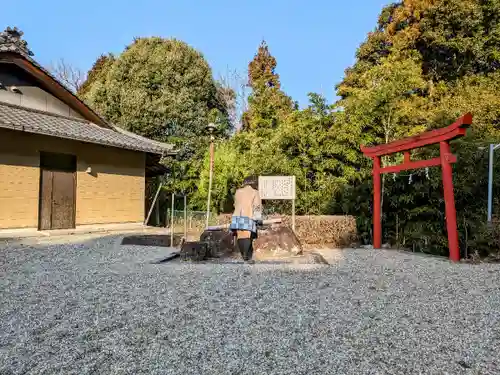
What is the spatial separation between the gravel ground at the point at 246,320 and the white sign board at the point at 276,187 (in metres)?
2.74

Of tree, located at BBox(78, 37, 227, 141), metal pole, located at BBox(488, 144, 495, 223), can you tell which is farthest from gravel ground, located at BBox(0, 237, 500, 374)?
tree, located at BBox(78, 37, 227, 141)

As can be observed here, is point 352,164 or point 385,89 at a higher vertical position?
point 385,89

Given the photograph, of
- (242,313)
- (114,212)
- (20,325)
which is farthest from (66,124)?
(242,313)

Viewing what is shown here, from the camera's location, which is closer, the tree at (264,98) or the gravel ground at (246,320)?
the gravel ground at (246,320)

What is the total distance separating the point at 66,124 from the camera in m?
9.12

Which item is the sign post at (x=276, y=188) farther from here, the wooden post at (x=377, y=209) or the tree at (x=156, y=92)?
the tree at (x=156, y=92)

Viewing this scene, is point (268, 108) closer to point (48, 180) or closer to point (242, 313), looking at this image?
point (48, 180)

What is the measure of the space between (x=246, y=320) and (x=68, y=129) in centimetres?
793

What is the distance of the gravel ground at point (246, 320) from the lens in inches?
79.0

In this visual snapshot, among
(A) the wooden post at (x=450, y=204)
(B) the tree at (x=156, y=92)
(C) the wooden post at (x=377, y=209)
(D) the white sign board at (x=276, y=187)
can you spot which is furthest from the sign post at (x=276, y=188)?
(B) the tree at (x=156, y=92)

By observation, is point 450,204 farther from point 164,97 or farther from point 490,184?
point 164,97

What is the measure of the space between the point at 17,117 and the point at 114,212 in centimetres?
337

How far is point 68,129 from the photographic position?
8656mm

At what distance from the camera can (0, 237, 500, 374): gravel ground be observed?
201 centimetres
